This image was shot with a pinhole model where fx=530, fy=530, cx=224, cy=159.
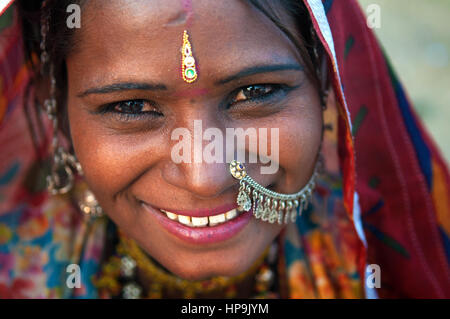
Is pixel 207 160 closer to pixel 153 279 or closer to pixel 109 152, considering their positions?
pixel 109 152

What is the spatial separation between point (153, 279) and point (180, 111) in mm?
798

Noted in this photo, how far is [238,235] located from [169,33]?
0.61 metres

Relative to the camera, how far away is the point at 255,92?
1.43m

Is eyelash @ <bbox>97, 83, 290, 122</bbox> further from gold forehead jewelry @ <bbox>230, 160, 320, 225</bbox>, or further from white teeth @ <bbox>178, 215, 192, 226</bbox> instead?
white teeth @ <bbox>178, 215, 192, 226</bbox>

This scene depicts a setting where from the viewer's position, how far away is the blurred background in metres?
4.21

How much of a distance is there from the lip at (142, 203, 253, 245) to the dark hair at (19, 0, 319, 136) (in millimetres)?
452

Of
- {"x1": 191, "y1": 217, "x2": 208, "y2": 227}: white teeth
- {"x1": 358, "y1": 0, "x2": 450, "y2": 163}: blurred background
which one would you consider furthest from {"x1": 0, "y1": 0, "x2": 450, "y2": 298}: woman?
{"x1": 358, "y1": 0, "x2": 450, "y2": 163}: blurred background

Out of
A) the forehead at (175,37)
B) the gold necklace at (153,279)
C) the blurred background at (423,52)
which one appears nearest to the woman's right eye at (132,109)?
the forehead at (175,37)

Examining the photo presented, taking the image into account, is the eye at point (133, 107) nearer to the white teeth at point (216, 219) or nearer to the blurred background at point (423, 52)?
the white teeth at point (216, 219)

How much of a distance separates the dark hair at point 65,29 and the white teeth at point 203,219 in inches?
17.8

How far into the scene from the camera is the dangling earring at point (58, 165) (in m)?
1.65
